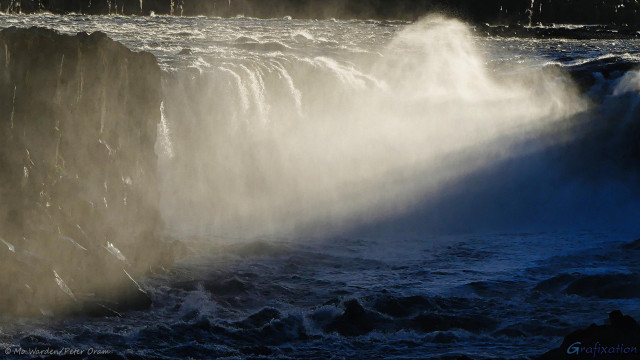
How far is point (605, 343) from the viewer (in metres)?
11.4

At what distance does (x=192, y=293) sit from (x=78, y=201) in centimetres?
230

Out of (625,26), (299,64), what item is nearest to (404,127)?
(299,64)

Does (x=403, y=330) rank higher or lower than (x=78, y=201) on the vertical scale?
lower

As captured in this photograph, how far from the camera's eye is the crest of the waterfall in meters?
21.9

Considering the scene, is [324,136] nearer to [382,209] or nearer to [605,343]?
[382,209]

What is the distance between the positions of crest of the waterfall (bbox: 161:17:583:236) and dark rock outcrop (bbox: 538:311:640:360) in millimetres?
9761

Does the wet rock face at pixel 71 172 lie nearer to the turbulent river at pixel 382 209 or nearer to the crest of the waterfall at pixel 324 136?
the turbulent river at pixel 382 209

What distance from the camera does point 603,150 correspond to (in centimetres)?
2581

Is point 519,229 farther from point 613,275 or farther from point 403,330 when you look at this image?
point 403,330

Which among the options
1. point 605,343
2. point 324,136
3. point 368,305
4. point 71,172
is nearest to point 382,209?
point 324,136

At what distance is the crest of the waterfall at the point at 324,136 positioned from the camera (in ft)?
71.9

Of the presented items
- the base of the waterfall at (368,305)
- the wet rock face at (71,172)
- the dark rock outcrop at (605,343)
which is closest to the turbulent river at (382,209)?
the base of the waterfall at (368,305)

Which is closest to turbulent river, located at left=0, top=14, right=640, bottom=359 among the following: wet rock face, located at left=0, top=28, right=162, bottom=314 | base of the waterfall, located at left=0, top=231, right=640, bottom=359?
base of the waterfall, located at left=0, top=231, right=640, bottom=359

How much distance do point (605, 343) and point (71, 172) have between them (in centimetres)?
825
